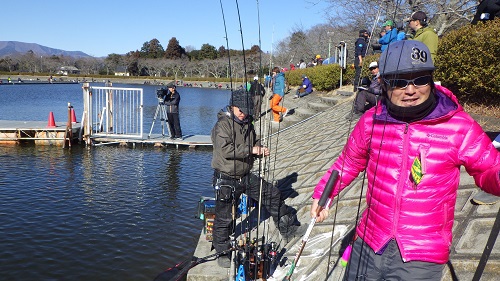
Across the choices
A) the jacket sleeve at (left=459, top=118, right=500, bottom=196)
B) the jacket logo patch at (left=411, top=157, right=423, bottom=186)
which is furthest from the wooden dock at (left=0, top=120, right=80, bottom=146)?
the jacket sleeve at (left=459, top=118, right=500, bottom=196)

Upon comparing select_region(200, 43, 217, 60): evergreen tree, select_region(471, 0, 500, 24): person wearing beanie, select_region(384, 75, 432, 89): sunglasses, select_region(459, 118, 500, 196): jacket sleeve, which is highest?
select_region(200, 43, 217, 60): evergreen tree

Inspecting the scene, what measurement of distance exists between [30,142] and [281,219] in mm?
12022

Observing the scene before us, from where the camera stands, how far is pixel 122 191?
8797 mm

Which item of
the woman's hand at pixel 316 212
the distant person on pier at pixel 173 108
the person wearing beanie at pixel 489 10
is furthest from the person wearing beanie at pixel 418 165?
the distant person on pier at pixel 173 108

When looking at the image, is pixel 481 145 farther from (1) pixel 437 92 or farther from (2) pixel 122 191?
(2) pixel 122 191

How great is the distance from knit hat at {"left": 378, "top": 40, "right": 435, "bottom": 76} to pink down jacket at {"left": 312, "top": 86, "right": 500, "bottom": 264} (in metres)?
0.22

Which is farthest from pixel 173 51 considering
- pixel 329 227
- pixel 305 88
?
pixel 329 227

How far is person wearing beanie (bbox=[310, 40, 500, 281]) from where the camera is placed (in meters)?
2.06

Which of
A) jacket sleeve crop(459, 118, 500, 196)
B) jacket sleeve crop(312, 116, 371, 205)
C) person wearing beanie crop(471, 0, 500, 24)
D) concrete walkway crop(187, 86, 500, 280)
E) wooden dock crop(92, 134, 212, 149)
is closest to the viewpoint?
jacket sleeve crop(459, 118, 500, 196)

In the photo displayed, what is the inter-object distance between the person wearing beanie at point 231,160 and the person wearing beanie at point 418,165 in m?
2.16

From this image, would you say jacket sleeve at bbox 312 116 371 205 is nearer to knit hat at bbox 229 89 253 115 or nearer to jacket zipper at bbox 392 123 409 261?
jacket zipper at bbox 392 123 409 261

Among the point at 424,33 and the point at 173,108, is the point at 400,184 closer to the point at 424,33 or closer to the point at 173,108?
the point at 424,33

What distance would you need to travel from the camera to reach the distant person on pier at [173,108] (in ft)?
44.5

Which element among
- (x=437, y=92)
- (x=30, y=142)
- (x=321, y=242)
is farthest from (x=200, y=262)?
(x=30, y=142)
